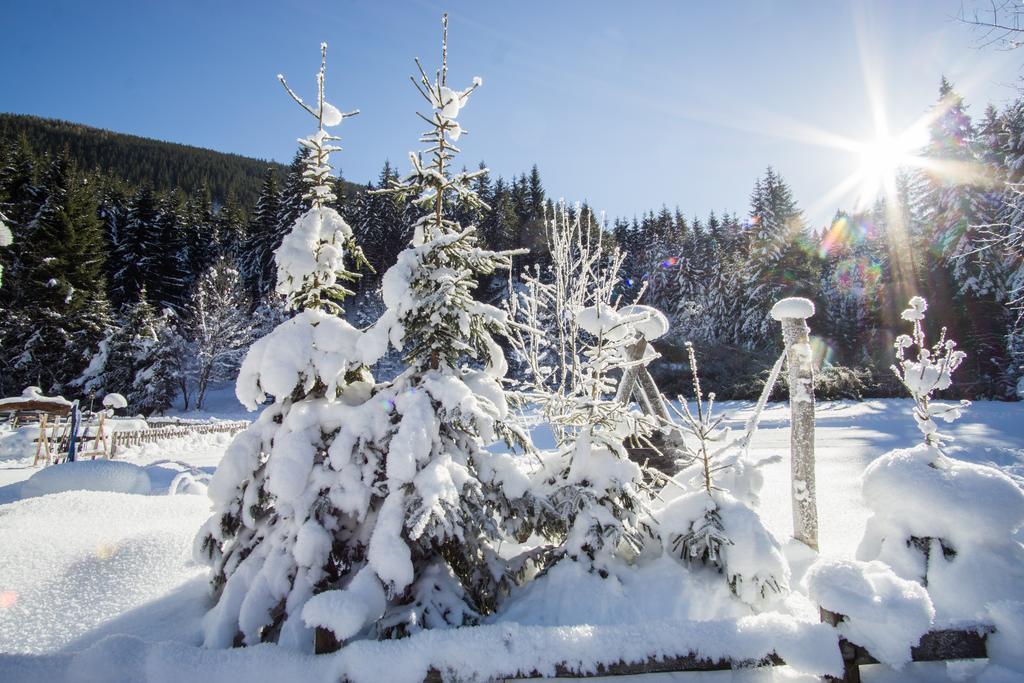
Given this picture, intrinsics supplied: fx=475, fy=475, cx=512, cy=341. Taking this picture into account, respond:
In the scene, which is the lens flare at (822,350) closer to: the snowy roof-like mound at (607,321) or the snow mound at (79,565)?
the snowy roof-like mound at (607,321)

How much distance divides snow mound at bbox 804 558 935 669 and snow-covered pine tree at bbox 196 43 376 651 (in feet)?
8.52

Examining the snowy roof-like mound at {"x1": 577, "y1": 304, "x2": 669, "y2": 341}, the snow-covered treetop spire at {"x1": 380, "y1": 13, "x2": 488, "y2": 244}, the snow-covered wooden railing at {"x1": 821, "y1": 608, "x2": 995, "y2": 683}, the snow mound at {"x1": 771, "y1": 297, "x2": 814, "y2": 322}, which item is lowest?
the snow-covered wooden railing at {"x1": 821, "y1": 608, "x2": 995, "y2": 683}

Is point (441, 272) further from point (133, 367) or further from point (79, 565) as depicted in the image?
point (133, 367)

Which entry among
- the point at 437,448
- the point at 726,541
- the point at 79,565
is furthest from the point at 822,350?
the point at 79,565

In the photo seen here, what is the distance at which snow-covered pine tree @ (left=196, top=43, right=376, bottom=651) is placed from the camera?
111 inches

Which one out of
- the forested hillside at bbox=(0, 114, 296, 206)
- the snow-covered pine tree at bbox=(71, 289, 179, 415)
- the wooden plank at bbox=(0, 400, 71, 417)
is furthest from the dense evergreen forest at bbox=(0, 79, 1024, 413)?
the forested hillside at bbox=(0, 114, 296, 206)

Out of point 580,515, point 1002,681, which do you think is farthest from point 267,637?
point 1002,681

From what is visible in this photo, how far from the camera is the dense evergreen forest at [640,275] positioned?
2300 centimetres

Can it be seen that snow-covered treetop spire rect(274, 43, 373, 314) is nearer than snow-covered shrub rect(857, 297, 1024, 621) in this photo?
No

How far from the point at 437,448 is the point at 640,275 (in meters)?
47.7

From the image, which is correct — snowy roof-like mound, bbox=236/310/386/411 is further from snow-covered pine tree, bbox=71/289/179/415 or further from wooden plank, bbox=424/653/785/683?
snow-covered pine tree, bbox=71/289/179/415

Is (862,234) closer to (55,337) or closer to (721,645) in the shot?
(721,645)

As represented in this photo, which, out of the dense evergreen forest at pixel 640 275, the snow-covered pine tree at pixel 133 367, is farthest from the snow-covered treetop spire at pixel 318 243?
the snow-covered pine tree at pixel 133 367

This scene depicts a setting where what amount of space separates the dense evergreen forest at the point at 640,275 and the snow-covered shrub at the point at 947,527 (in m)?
14.0
